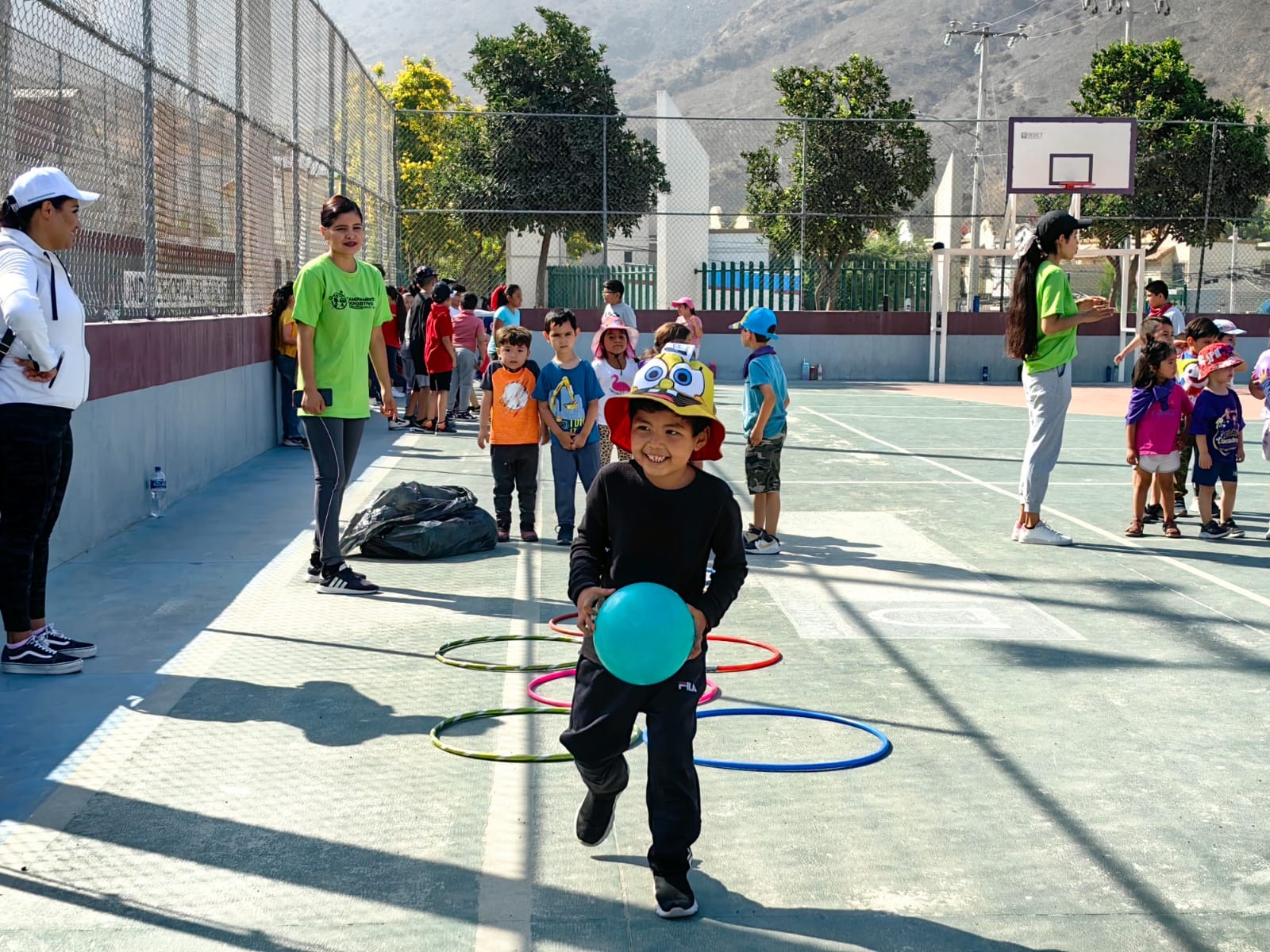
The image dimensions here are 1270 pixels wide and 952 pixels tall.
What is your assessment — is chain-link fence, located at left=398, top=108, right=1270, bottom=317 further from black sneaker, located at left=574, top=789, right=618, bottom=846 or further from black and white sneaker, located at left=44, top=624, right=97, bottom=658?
black sneaker, located at left=574, top=789, right=618, bottom=846

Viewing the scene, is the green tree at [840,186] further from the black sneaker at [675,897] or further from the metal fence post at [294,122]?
the black sneaker at [675,897]

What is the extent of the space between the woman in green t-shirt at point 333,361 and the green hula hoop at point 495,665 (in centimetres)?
153

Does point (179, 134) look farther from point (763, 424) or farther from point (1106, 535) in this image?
point (1106, 535)

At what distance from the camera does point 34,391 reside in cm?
616

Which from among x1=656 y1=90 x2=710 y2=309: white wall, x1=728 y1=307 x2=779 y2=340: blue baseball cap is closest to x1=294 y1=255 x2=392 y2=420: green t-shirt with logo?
x1=728 y1=307 x2=779 y2=340: blue baseball cap

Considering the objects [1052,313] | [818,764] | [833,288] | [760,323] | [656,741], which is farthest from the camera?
[833,288]

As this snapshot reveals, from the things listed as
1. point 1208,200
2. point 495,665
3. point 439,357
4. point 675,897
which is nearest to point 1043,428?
point 495,665

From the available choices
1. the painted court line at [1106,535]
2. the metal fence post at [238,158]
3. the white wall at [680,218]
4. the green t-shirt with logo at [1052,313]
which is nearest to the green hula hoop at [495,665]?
the painted court line at [1106,535]

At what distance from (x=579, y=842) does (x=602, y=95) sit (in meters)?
30.2

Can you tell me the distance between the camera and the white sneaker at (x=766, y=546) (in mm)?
9953

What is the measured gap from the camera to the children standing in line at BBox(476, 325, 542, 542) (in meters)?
10.3

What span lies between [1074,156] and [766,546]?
22.7m

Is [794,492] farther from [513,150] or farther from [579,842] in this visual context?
[513,150]

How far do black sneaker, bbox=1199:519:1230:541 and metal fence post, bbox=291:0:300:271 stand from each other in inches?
463
